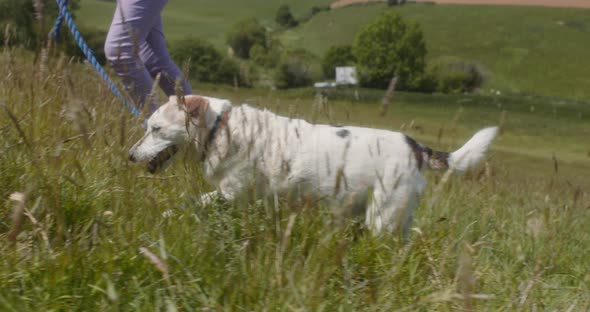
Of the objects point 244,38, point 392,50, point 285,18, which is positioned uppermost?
point 244,38

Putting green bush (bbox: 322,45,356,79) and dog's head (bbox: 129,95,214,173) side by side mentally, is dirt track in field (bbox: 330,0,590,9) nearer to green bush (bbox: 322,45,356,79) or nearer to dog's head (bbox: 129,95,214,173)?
green bush (bbox: 322,45,356,79)

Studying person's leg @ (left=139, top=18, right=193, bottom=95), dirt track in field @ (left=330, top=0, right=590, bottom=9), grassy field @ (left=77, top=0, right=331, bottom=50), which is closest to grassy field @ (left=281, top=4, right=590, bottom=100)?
dirt track in field @ (left=330, top=0, right=590, bottom=9)

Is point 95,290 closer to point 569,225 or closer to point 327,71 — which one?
point 569,225

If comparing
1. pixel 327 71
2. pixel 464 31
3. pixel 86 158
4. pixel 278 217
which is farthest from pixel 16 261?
pixel 464 31

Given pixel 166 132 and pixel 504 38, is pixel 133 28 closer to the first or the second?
pixel 166 132

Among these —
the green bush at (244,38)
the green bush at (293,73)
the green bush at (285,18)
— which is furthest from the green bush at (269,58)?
the green bush at (285,18)

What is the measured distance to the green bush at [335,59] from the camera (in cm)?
4613

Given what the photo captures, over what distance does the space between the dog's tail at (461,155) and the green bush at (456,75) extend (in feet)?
161

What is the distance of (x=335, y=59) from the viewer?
51.0m

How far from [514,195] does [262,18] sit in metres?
72.5

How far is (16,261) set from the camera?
2.02m

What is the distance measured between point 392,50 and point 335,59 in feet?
25.7

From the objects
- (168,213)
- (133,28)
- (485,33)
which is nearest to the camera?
(168,213)

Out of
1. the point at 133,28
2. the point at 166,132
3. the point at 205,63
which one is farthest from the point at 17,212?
the point at 205,63
